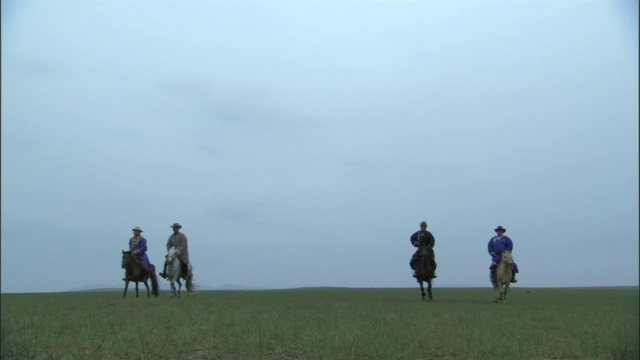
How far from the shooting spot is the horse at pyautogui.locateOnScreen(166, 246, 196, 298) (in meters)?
20.4

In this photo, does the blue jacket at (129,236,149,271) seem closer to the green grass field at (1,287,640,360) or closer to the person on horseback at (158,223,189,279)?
the person on horseback at (158,223,189,279)

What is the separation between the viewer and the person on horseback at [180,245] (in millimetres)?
20578

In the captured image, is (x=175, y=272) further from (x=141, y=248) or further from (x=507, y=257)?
(x=507, y=257)

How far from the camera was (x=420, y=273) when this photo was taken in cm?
2047

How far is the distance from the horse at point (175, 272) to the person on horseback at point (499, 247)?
30.8ft

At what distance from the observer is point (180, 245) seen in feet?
67.6

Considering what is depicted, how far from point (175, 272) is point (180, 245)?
0.86 meters

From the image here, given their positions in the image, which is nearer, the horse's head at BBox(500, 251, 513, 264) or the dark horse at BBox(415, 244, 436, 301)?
the horse's head at BBox(500, 251, 513, 264)

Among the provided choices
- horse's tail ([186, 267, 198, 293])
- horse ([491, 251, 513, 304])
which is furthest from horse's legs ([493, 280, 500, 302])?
horse's tail ([186, 267, 198, 293])

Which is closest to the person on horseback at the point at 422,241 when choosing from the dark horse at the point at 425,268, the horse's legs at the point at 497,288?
the dark horse at the point at 425,268

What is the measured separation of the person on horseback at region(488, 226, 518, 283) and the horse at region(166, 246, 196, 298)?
30.8ft

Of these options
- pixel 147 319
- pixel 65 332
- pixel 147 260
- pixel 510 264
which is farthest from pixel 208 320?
pixel 147 260

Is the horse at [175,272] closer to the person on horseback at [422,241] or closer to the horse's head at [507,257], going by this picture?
the person on horseback at [422,241]

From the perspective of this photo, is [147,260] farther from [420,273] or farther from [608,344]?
[608,344]
